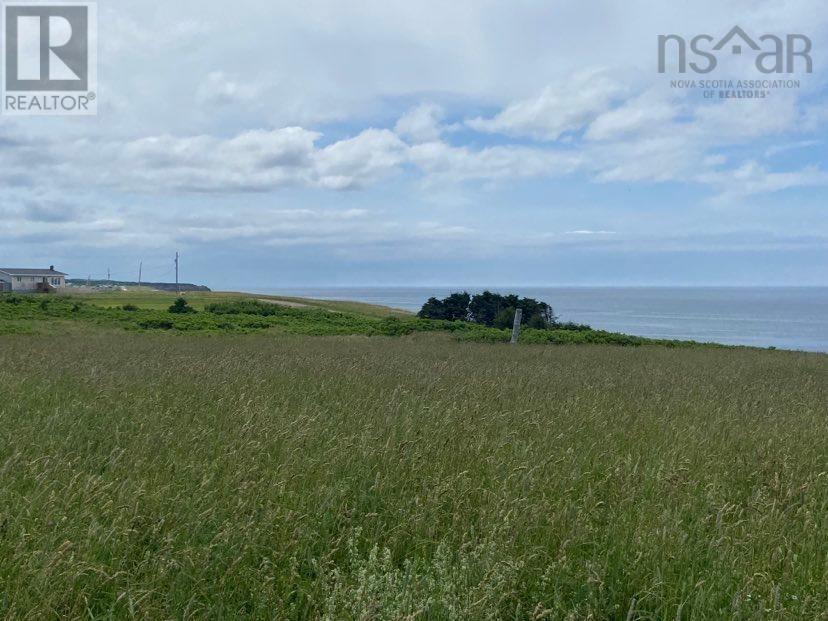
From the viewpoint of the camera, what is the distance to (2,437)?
5.27m

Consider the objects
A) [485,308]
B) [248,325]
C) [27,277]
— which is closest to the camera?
[248,325]

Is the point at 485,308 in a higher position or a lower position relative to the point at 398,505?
higher

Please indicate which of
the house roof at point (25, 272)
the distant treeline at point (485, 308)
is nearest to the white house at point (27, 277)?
the house roof at point (25, 272)

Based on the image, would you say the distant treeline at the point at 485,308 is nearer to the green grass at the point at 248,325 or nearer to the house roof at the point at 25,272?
the green grass at the point at 248,325

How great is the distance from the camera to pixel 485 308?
31344 millimetres

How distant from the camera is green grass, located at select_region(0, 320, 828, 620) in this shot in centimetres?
310

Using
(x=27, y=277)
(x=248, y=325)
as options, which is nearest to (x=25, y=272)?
(x=27, y=277)

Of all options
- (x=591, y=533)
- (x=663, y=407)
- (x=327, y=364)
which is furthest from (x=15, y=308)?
(x=591, y=533)

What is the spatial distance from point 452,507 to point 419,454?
2.94 ft

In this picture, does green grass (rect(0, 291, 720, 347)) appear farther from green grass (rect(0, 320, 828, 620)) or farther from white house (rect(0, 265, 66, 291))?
white house (rect(0, 265, 66, 291))

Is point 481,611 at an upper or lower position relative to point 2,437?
lower

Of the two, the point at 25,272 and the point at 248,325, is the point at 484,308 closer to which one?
the point at 248,325

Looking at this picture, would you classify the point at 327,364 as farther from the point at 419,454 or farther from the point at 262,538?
the point at 262,538

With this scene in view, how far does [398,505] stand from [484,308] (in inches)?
1080
